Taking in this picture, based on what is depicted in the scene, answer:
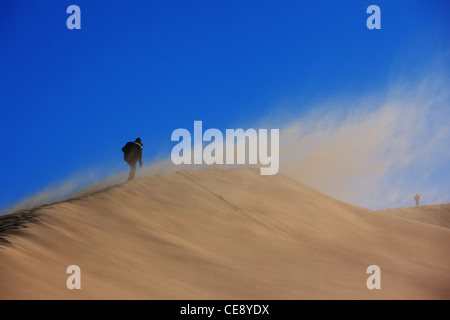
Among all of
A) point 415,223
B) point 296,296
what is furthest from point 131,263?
point 415,223

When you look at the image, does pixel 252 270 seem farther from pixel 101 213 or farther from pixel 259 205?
pixel 259 205

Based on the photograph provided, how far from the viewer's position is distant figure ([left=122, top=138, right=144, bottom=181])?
1512 centimetres

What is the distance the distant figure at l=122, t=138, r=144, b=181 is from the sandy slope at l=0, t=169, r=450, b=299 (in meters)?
0.89

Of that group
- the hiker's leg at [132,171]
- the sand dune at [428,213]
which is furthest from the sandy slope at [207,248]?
the sand dune at [428,213]

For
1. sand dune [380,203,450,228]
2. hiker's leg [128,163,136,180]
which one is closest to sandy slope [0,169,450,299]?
hiker's leg [128,163,136,180]

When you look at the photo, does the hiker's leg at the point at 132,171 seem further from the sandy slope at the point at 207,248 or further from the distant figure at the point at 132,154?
the sandy slope at the point at 207,248

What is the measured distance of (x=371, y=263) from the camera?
36.8ft

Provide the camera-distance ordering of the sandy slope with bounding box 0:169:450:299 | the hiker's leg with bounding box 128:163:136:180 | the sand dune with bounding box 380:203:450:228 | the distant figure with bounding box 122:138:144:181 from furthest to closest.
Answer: the sand dune with bounding box 380:203:450:228, the hiker's leg with bounding box 128:163:136:180, the distant figure with bounding box 122:138:144:181, the sandy slope with bounding box 0:169:450:299

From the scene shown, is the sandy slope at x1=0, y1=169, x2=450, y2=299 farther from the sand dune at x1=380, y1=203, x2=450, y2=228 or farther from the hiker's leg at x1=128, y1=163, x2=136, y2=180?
the sand dune at x1=380, y1=203, x2=450, y2=228

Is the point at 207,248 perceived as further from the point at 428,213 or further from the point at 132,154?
the point at 428,213

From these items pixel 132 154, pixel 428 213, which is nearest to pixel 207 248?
pixel 132 154

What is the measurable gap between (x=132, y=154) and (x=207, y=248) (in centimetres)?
571

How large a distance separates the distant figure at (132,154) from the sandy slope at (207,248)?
89cm
